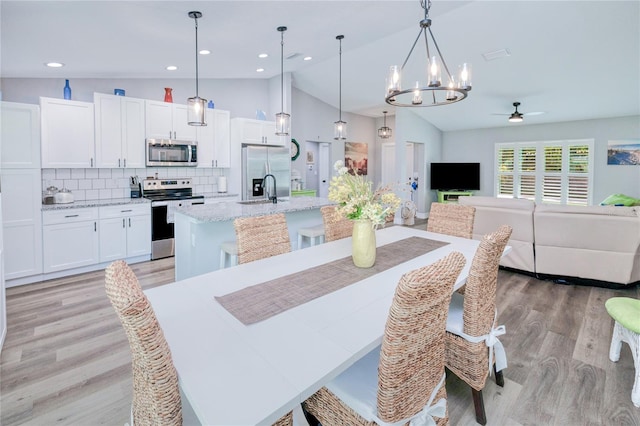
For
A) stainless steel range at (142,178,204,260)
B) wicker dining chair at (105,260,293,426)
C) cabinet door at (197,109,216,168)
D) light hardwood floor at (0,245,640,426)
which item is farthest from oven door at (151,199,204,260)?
wicker dining chair at (105,260,293,426)

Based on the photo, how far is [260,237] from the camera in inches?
93.2

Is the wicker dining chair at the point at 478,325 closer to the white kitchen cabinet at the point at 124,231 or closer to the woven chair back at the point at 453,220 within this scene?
the woven chair back at the point at 453,220

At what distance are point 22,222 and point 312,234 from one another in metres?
3.15

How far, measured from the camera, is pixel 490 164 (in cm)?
885

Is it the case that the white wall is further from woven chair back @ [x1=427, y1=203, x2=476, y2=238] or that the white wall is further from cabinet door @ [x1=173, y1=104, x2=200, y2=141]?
cabinet door @ [x1=173, y1=104, x2=200, y2=141]

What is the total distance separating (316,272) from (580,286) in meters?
3.62

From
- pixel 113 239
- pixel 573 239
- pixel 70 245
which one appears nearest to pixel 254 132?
pixel 113 239

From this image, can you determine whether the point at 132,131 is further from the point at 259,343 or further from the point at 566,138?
the point at 566,138

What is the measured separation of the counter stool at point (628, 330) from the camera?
2.01 meters

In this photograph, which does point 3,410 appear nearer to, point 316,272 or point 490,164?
point 316,272

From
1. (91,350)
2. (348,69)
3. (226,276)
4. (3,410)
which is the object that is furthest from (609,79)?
(3,410)

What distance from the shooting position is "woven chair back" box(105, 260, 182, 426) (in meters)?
0.92

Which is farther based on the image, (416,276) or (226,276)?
(226,276)

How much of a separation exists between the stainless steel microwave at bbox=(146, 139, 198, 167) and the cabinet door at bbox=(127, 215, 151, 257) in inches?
32.6
